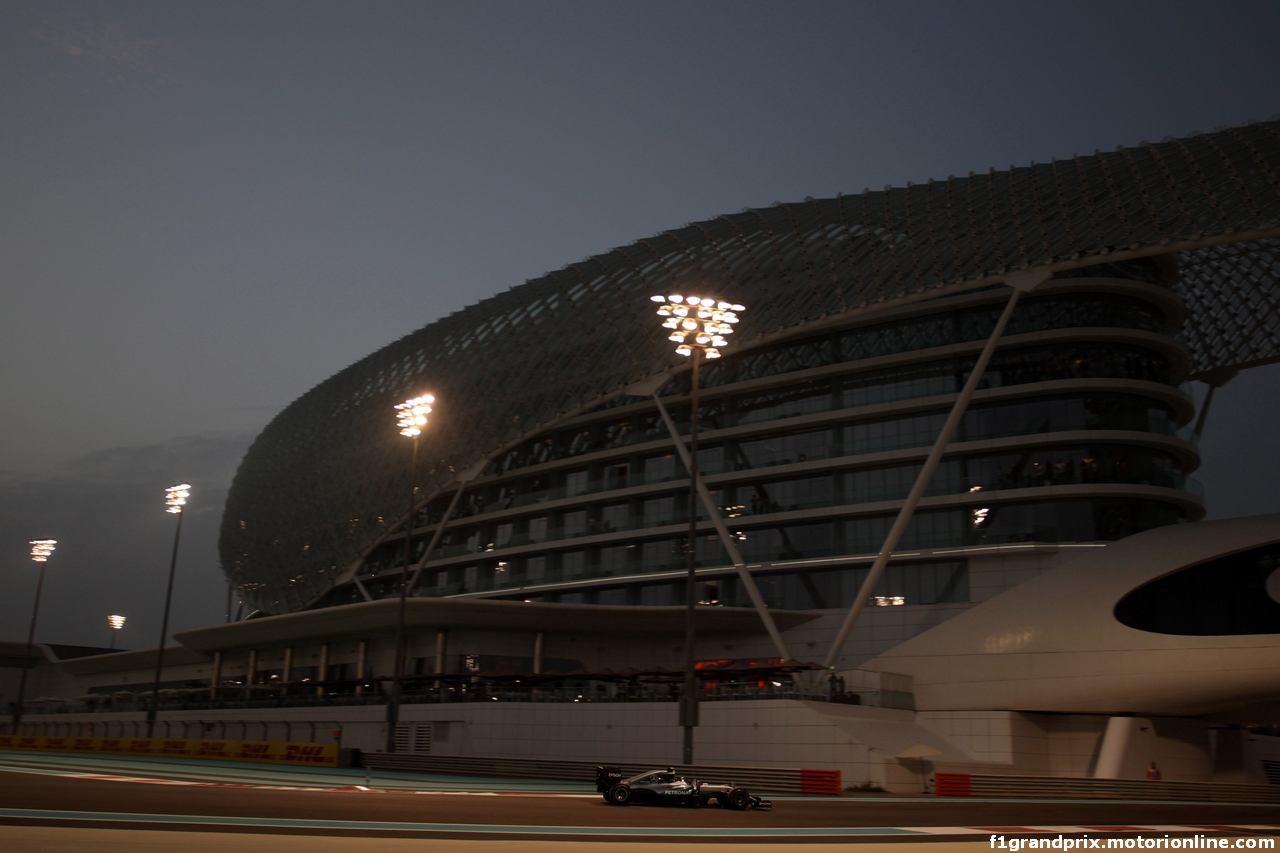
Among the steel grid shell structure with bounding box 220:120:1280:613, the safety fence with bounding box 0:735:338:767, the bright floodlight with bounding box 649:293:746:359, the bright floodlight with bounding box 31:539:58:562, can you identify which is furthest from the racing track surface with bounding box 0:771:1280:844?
the bright floodlight with bounding box 31:539:58:562

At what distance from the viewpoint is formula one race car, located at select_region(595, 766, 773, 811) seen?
2669 cm

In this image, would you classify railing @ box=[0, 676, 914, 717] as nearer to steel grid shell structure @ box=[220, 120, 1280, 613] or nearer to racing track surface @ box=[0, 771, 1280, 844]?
racing track surface @ box=[0, 771, 1280, 844]

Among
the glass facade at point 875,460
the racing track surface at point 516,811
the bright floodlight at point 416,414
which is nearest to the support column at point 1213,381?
the glass facade at point 875,460

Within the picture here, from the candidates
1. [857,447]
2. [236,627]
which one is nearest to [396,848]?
[857,447]

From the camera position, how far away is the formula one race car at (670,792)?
26688 mm

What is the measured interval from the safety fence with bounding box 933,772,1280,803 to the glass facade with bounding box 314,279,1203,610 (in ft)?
60.8

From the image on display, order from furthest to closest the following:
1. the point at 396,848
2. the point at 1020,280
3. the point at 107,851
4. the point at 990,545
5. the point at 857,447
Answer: the point at 857,447
the point at 990,545
the point at 1020,280
the point at 396,848
the point at 107,851

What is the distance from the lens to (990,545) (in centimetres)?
5388

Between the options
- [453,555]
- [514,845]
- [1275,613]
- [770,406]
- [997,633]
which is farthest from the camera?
[453,555]

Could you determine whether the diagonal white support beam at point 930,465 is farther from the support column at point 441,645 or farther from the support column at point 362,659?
the support column at point 362,659

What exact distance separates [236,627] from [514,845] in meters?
69.7

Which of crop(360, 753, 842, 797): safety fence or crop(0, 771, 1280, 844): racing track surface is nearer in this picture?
crop(0, 771, 1280, 844): racing track surface

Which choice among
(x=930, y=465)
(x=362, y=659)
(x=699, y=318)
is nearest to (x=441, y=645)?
(x=362, y=659)

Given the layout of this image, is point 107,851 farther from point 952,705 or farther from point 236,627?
point 236,627
